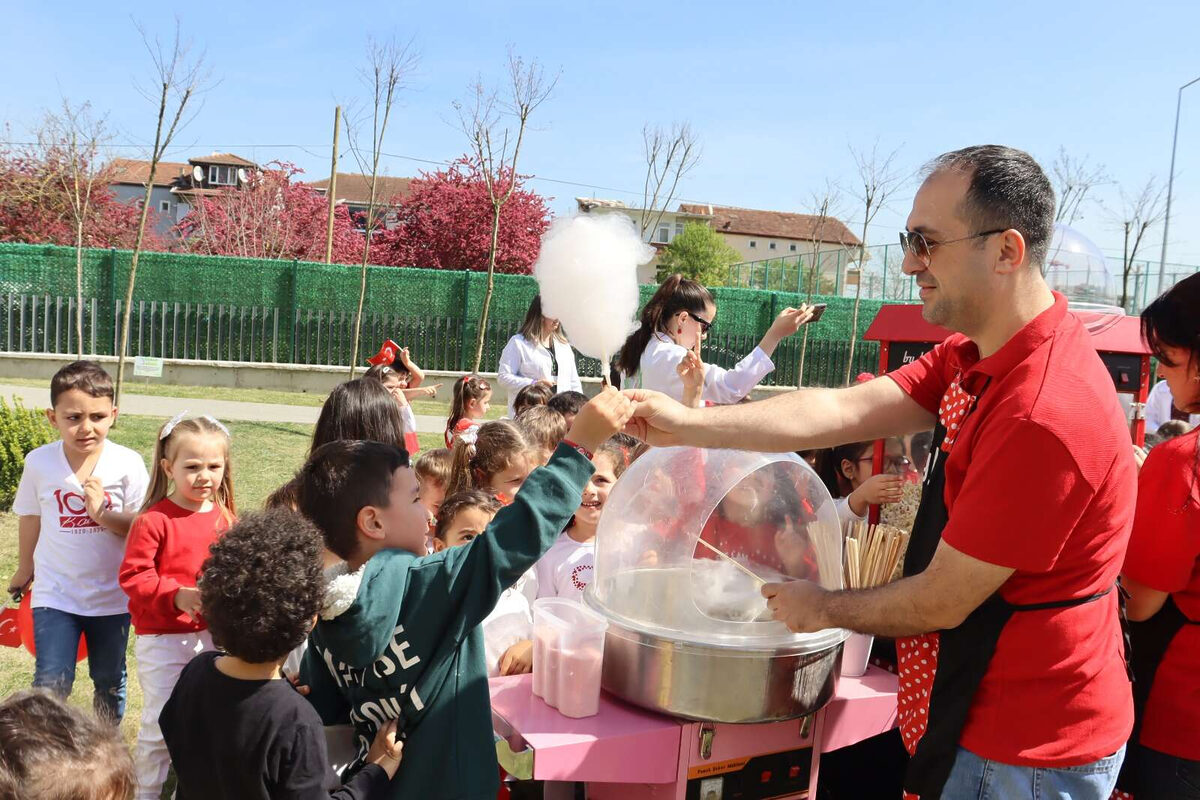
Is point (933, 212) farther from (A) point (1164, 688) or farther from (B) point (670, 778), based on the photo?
(B) point (670, 778)

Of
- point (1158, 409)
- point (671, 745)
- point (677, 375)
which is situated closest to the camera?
point (671, 745)

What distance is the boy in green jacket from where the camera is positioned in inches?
73.4

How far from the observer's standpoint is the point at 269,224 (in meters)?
22.6

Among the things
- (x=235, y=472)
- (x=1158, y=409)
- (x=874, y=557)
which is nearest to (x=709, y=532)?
(x=874, y=557)

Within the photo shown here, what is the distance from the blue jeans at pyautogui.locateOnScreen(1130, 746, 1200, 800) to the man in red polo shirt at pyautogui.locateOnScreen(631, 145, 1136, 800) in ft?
1.30

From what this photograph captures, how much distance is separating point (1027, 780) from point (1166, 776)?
610 mm

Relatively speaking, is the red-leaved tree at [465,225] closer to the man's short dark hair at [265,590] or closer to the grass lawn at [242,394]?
the grass lawn at [242,394]

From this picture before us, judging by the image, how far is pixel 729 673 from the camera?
201cm

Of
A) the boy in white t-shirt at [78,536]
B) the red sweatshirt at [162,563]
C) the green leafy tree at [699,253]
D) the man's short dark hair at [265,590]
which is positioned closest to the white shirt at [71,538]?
the boy in white t-shirt at [78,536]

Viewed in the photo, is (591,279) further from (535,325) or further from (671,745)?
(535,325)

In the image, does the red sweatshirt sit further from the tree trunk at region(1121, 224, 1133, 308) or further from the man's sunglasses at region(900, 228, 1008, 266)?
the tree trunk at region(1121, 224, 1133, 308)

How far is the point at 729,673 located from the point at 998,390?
0.85m

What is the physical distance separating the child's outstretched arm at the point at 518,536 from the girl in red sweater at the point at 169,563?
131cm

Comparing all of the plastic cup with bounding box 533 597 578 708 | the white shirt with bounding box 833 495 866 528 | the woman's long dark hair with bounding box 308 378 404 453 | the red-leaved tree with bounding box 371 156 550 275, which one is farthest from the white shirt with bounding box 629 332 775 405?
the red-leaved tree with bounding box 371 156 550 275
